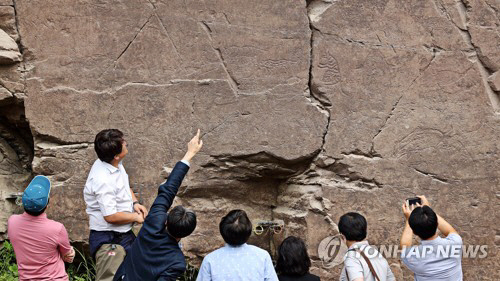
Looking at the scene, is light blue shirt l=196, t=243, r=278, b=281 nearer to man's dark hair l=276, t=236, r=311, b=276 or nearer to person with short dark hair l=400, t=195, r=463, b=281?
man's dark hair l=276, t=236, r=311, b=276

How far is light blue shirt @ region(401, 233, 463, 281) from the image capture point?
10.1ft

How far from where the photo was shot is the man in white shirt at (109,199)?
338cm

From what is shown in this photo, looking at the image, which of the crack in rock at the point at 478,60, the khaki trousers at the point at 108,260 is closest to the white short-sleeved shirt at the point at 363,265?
the khaki trousers at the point at 108,260

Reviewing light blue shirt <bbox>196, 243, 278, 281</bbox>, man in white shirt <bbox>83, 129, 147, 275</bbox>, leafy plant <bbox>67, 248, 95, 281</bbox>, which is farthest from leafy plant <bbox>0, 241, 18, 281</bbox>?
light blue shirt <bbox>196, 243, 278, 281</bbox>

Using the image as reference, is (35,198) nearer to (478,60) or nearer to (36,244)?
(36,244)

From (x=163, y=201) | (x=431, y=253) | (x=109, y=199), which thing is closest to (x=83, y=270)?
(x=109, y=199)

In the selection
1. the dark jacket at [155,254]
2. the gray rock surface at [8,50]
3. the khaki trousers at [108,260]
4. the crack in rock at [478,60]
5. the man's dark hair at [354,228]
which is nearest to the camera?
the dark jacket at [155,254]

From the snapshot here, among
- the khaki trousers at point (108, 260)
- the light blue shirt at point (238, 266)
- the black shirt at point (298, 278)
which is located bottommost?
the khaki trousers at point (108, 260)

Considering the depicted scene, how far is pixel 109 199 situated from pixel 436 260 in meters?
1.68

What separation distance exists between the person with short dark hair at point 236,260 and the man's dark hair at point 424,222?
28.9 inches

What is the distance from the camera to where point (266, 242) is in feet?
14.4

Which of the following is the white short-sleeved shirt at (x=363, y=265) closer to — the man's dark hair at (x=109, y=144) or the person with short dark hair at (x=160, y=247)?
the person with short dark hair at (x=160, y=247)

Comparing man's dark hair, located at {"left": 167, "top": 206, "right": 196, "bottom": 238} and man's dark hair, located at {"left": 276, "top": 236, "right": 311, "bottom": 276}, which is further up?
man's dark hair, located at {"left": 167, "top": 206, "right": 196, "bottom": 238}

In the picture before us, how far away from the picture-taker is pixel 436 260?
3.08m
